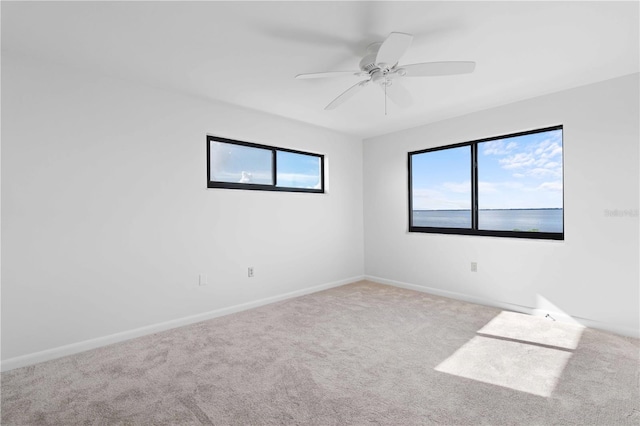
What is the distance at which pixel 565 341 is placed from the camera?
105 inches

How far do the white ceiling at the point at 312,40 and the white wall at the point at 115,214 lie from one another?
30cm

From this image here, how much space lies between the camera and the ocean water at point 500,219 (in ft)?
11.2

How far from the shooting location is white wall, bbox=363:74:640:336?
9.28ft

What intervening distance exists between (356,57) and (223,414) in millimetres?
2617

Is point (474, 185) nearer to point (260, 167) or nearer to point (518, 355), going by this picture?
point (518, 355)

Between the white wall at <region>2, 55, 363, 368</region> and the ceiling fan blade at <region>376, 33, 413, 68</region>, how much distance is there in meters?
2.07

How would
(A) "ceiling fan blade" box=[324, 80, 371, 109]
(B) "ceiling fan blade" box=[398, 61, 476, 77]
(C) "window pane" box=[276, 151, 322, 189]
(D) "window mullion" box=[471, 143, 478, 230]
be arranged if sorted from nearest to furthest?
(B) "ceiling fan blade" box=[398, 61, 476, 77] < (A) "ceiling fan blade" box=[324, 80, 371, 109] < (D) "window mullion" box=[471, 143, 478, 230] < (C) "window pane" box=[276, 151, 322, 189]

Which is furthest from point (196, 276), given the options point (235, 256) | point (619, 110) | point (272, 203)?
point (619, 110)

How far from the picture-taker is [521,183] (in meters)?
3.80

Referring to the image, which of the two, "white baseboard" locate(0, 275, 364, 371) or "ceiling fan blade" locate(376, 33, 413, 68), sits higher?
"ceiling fan blade" locate(376, 33, 413, 68)

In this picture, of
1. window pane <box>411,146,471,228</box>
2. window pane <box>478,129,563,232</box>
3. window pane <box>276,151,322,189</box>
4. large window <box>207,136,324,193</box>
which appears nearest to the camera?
window pane <box>478,129,563,232</box>

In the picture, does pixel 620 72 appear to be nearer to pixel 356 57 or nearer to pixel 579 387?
pixel 356 57

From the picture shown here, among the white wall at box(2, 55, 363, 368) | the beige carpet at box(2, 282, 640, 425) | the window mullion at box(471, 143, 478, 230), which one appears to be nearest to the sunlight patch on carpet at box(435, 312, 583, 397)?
the beige carpet at box(2, 282, 640, 425)

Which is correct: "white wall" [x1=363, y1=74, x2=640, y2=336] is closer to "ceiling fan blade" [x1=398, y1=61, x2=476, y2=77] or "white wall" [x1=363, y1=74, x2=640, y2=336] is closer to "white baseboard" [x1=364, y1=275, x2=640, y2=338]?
"white baseboard" [x1=364, y1=275, x2=640, y2=338]
